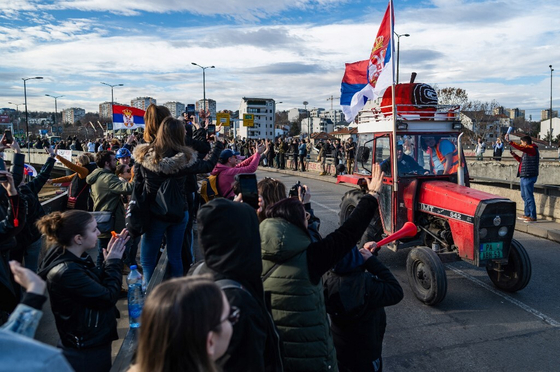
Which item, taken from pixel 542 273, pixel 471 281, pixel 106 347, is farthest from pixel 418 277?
pixel 106 347

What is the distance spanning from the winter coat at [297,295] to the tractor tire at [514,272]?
179 inches

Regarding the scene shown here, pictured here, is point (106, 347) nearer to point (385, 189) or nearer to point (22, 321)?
point (22, 321)

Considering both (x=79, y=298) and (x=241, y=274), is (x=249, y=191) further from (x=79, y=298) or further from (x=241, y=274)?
(x=241, y=274)

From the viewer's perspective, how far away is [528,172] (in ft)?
35.3

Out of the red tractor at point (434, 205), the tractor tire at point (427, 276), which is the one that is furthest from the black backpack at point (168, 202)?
the tractor tire at point (427, 276)

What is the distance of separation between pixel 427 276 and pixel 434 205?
121 cm

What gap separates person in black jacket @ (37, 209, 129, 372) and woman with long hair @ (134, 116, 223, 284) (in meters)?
1.09

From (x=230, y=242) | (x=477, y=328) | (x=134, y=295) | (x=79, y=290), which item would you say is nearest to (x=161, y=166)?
(x=134, y=295)

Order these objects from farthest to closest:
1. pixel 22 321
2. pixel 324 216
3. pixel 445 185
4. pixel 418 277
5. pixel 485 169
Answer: pixel 485 169, pixel 324 216, pixel 445 185, pixel 418 277, pixel 22 321

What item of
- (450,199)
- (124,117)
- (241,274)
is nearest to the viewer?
(241,274)

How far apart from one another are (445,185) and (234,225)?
547 cm

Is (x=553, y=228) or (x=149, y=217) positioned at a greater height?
(x=149, y=217)

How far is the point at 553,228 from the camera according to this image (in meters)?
10.1

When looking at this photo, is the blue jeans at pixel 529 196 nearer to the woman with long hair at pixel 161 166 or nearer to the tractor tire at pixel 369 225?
the tractor tire at pixel 369 225
